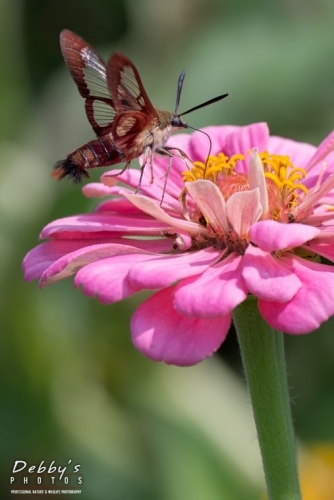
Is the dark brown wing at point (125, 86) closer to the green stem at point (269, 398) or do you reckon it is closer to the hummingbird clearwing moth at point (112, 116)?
the hummingbird clearwing moth at point (112, 116)

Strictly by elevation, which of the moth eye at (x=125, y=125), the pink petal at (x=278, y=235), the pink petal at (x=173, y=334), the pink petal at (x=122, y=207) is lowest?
the pink petal at (x=173, y=334)

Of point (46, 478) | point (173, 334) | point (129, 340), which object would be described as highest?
point (173, 334)

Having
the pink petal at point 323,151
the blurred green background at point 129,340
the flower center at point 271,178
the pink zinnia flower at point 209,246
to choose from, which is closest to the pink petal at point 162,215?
the pink zinnia flower at point 209,246

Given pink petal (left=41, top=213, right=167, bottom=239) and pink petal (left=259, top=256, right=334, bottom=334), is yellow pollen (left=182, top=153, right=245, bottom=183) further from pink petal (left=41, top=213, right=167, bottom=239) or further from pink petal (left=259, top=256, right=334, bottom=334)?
pink petal (left=259, top=256, right=334, bottom=334)

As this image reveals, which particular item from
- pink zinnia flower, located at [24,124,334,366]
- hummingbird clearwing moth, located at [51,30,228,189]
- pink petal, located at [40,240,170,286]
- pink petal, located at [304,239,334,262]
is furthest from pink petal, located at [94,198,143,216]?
pink petal, located at [304,239,334,262]

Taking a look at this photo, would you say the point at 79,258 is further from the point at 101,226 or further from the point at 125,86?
the point at 125,86

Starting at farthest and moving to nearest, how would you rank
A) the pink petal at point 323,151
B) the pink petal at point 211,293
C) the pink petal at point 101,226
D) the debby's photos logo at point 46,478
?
the debby's photos logo at point 46,478 < the pink petal at point 323,151 < the pink petal at point 101,226 < the pink petal at point 211,293

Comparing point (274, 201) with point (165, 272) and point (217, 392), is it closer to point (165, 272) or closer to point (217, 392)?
point (165, 272)

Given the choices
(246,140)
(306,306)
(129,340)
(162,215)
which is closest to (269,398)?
(306,306)
